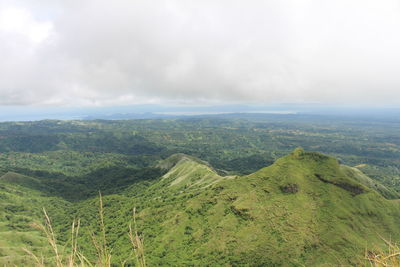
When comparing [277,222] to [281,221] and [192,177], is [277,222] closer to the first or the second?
[281,221]

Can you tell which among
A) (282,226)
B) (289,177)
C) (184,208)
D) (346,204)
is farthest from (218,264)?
(346,204)

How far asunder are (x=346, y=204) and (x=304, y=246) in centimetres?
2674

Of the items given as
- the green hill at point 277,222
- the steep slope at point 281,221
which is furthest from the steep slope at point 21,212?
the steep slope at point 281,221

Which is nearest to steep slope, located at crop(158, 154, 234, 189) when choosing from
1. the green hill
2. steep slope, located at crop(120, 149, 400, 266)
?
the green hill

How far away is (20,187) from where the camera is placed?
636 ft

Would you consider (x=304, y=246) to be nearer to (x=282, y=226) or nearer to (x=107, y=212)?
(x=282, y=226)

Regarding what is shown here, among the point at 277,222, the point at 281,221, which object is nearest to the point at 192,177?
the point at 277,222

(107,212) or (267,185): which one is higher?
(267,185)

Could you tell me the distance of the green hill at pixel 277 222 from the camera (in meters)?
63.2

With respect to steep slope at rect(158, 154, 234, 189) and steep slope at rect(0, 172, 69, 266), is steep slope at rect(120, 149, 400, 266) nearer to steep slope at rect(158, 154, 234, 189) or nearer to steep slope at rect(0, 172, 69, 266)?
steep slope at rect(158, 154, 234, 189)

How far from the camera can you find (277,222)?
70375 mm

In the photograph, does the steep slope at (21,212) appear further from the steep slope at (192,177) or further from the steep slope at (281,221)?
the steep slope at (192,177)

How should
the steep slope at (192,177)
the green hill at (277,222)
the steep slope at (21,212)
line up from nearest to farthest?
the green hill at (277,222), the steep slope at (21,212), the steep slope at (192,177)

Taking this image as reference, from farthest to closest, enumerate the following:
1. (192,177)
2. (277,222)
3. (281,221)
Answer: (192,177) < (281,221) < (277,222)
